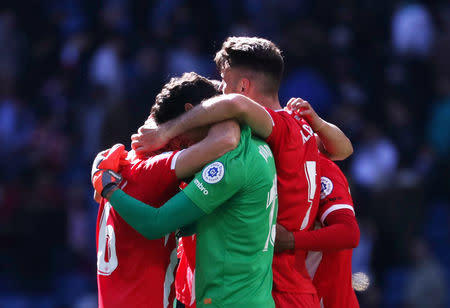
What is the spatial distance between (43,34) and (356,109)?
4412 millimetres

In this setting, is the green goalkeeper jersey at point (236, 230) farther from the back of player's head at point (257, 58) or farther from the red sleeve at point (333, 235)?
the back of player's head at point (257, 58)

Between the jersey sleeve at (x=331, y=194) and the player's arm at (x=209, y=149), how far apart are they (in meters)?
0.79

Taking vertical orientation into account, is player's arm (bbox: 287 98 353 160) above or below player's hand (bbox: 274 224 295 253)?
above

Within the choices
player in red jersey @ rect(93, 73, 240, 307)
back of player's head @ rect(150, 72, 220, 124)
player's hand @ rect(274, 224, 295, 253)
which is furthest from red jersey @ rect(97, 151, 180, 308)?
player's hand @ rect(274, 224, 295, 253)

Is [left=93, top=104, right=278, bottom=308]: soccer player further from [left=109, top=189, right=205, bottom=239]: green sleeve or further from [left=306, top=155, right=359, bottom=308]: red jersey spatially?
[left=306, top=155, right=359, bottom=308]: red jersey

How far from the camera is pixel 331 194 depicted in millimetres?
3893

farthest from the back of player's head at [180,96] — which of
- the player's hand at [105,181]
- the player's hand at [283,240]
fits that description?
the player's hand at [283,240]

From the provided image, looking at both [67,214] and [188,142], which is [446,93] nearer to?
[67,214]

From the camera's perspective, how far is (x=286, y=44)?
9578 mm

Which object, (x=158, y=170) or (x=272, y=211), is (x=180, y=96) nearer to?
(x=158, y=170)

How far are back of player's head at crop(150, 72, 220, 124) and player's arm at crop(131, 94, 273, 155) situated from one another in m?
0.06

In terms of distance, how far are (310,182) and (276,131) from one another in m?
0.32

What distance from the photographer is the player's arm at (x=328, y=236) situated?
11.7 feet

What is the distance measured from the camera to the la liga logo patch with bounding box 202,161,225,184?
3.17m
